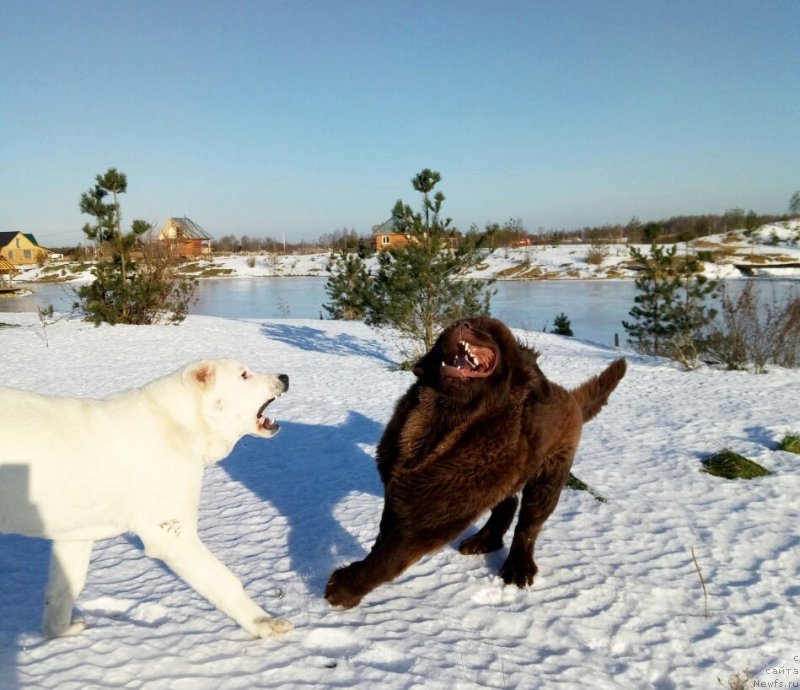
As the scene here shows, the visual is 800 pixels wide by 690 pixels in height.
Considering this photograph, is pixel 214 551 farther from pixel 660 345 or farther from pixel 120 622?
pixel 660 345

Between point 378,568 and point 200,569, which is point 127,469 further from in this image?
point 378,568

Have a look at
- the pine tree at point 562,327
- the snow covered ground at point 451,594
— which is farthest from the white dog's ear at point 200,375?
the pine tree at point 562,327

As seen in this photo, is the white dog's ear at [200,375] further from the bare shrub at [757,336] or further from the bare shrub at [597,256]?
the bare shrub at [597,256]

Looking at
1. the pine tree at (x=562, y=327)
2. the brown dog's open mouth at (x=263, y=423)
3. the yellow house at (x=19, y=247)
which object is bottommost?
the pine tree at (x=562, y=327)

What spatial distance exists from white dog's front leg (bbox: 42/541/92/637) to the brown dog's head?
6.57 ft

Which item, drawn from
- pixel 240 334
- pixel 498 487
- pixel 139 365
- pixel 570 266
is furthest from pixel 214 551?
pixel 570 266

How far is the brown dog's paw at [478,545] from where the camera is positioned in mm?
4027

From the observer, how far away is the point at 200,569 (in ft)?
8.38

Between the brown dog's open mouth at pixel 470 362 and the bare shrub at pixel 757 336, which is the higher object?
the brown dog's open mouth at pixel 470 362

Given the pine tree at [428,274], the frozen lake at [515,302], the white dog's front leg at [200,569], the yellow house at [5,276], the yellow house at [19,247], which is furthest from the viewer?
the yellow house at [19,247]

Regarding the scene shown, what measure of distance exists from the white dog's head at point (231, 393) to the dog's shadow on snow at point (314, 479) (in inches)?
49.0

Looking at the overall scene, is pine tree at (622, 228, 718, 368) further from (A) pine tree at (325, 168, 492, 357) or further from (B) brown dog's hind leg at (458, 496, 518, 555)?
(B) brown dog's hind leg at (458, 496, 518, 555)

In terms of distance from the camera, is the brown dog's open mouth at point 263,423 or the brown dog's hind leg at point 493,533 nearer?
the brown dog's open mouth at point 263,423

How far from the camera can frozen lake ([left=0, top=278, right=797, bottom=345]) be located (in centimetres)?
2466
